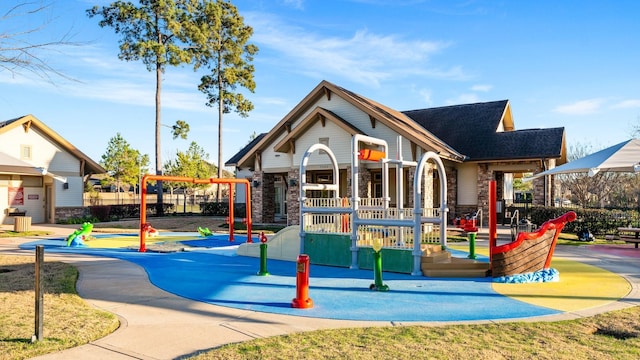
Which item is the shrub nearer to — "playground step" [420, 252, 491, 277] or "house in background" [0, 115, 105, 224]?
"playground step" [420, 252, 491, 277]

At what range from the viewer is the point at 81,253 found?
15.7 metres

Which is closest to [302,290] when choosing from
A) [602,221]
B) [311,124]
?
[311,124]

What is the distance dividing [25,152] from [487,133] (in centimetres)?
2674

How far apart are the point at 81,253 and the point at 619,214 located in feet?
69.1

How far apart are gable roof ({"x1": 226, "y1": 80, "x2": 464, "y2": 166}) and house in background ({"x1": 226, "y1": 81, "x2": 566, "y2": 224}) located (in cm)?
5

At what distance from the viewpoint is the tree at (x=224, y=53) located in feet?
121

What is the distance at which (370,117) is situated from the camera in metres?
23.2

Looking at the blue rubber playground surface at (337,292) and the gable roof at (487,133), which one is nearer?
the blue rubber playground surface at (337,292)

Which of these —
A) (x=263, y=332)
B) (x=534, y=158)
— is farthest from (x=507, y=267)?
(x=534, y=158)

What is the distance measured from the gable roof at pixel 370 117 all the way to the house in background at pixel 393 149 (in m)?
0.05

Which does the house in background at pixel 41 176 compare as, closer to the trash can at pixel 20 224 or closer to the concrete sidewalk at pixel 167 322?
the trash can at pixel 20 224

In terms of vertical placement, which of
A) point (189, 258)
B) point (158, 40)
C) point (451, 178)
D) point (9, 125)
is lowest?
point (189, 258)

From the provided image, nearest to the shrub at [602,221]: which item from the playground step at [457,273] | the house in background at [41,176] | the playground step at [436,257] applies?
the playground step at [436,257]

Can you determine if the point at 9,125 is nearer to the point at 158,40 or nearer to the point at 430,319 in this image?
the point at 158,40
